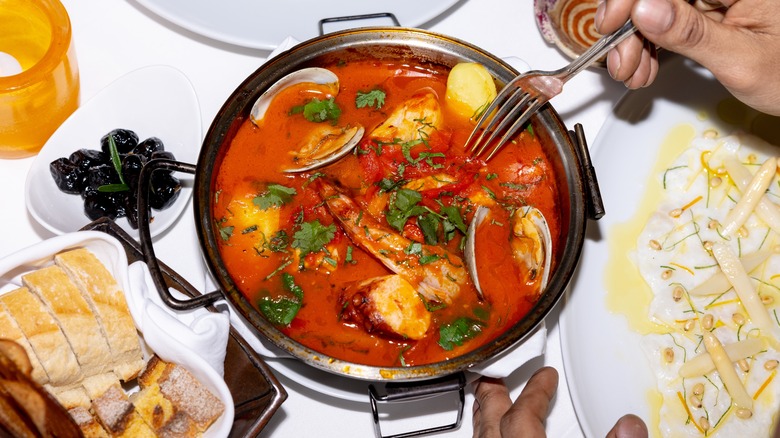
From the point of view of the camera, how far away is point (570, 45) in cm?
335

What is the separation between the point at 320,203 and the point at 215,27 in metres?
0.97

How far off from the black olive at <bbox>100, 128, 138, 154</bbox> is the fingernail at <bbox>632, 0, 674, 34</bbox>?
6.32ft

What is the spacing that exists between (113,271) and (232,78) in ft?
3.63

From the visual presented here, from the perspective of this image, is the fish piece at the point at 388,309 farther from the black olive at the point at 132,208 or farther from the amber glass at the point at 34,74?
the amber glass at the point at 34,74

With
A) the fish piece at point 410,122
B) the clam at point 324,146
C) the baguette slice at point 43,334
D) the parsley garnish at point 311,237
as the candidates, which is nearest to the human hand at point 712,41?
the fish piece at point 410,122

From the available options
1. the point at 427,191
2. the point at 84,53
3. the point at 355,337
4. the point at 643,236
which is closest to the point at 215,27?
the point at 84,53

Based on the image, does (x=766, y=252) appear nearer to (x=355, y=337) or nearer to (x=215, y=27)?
(x=355, y=337)

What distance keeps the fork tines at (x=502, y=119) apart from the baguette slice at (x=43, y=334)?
59.7 inches

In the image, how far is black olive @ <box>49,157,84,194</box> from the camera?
297cm

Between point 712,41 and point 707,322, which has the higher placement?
point 712,41

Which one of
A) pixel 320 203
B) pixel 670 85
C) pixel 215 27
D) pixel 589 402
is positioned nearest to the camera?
pixel 320 203

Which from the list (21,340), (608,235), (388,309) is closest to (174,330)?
(21,340)

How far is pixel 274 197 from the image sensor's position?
8.99 feet

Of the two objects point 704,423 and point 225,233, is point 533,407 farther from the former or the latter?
point 225,233
